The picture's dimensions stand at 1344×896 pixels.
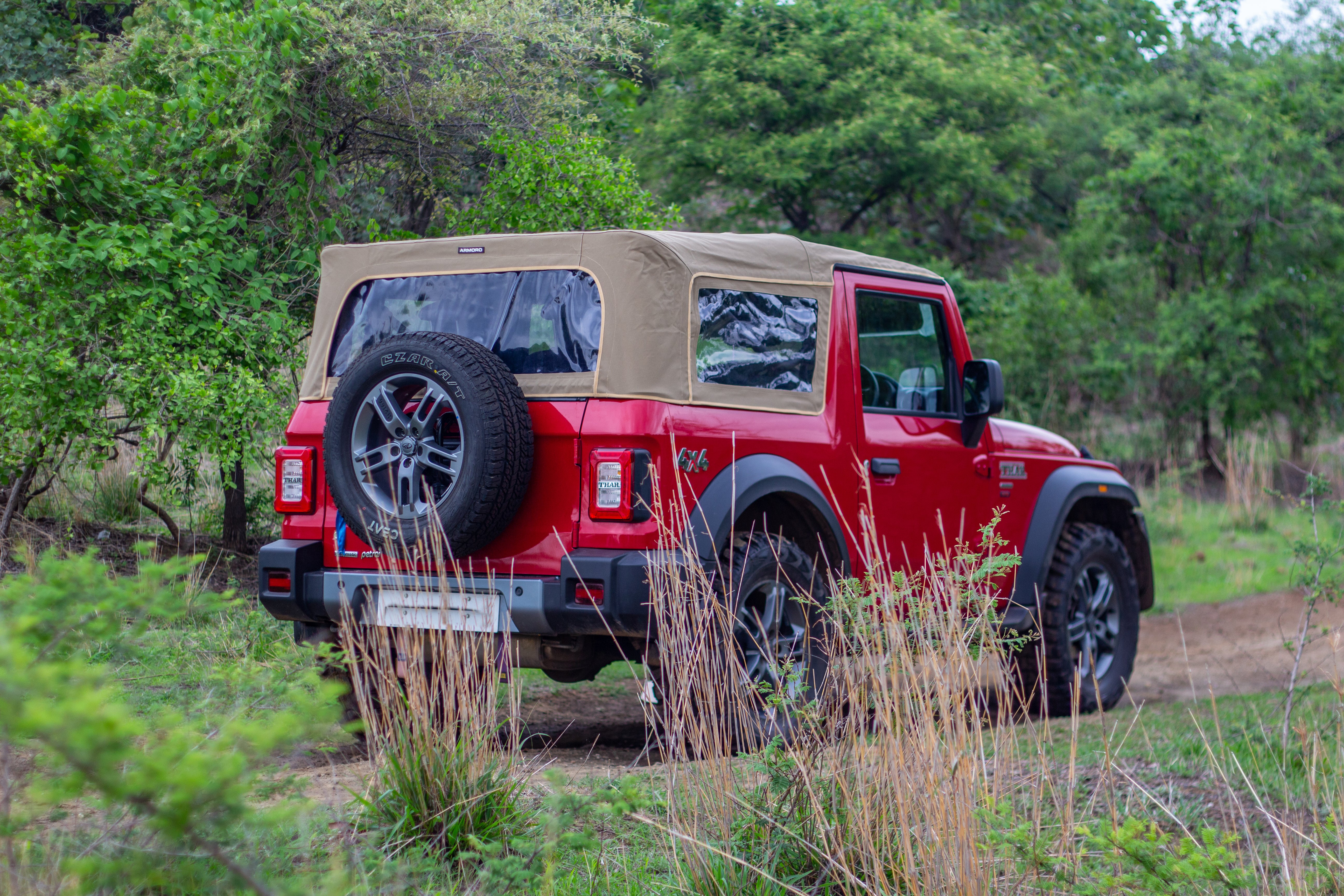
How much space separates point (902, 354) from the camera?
19.4ft

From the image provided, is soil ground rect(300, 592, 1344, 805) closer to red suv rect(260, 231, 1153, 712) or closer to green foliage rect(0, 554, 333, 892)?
red suv rect(260, 231, 1153, 712)

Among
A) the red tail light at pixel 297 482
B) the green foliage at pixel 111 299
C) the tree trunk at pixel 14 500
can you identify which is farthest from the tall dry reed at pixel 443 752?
the tree trunk at pixel 14 500

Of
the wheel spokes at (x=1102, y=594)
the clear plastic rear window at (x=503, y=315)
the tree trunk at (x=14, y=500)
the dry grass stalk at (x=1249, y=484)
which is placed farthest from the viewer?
the dry grass stalk at (x=1249, y=484)

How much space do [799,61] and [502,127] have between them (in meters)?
8.88

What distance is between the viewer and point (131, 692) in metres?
3.86

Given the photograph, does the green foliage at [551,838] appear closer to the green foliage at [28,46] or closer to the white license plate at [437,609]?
the white license plate at [437,609]

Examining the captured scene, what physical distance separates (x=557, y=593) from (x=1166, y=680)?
5.37 meters

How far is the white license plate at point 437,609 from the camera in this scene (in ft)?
12.4

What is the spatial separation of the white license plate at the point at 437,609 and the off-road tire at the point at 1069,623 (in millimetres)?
3023

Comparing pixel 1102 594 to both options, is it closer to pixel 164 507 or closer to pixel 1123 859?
pixel 1123 859

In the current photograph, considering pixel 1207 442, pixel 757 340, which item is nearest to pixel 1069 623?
pixel 757 340

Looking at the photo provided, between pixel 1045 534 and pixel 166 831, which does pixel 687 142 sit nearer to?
pixel 1045 534

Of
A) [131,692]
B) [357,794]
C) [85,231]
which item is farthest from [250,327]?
[357,794]

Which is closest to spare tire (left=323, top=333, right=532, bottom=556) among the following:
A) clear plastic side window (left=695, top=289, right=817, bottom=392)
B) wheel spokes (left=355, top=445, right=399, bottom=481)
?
wheel spokes (left=355, top=445, right=399, bottom=481)
